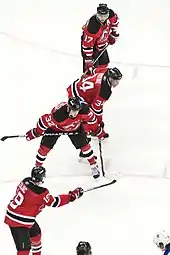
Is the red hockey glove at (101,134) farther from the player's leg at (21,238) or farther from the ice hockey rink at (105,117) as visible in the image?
the player's leg at (21,238)

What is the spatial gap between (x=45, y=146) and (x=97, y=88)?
1.52 ft

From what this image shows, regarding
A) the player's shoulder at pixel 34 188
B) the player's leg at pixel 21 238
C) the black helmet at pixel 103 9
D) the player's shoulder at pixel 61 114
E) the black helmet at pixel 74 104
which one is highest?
the black helmet at pixel 103 9

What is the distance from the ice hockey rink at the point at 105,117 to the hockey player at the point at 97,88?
0.43 metres

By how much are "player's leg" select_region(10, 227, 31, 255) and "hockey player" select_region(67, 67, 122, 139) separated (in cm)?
91

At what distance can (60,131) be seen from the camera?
431 centimetres

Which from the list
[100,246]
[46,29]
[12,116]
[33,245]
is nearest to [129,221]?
[100,246]

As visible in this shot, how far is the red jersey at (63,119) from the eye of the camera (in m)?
4.20

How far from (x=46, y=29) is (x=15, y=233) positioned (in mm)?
2767

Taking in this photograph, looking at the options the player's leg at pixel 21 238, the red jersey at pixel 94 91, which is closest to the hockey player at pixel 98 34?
the red jersey at pixel 94 91

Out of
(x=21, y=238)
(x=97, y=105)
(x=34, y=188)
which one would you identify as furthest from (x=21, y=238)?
(x=97, y=105)

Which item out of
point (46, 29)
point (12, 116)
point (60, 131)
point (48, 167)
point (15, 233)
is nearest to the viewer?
point (15, 233)

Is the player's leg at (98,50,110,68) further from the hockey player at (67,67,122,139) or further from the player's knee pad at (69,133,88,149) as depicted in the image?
the player's knee pad at (69,133,88,149)

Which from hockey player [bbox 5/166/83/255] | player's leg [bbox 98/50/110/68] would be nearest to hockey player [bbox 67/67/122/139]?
player's leg [bbox 98/50/110/68]

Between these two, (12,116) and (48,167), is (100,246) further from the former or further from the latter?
(12,116)
